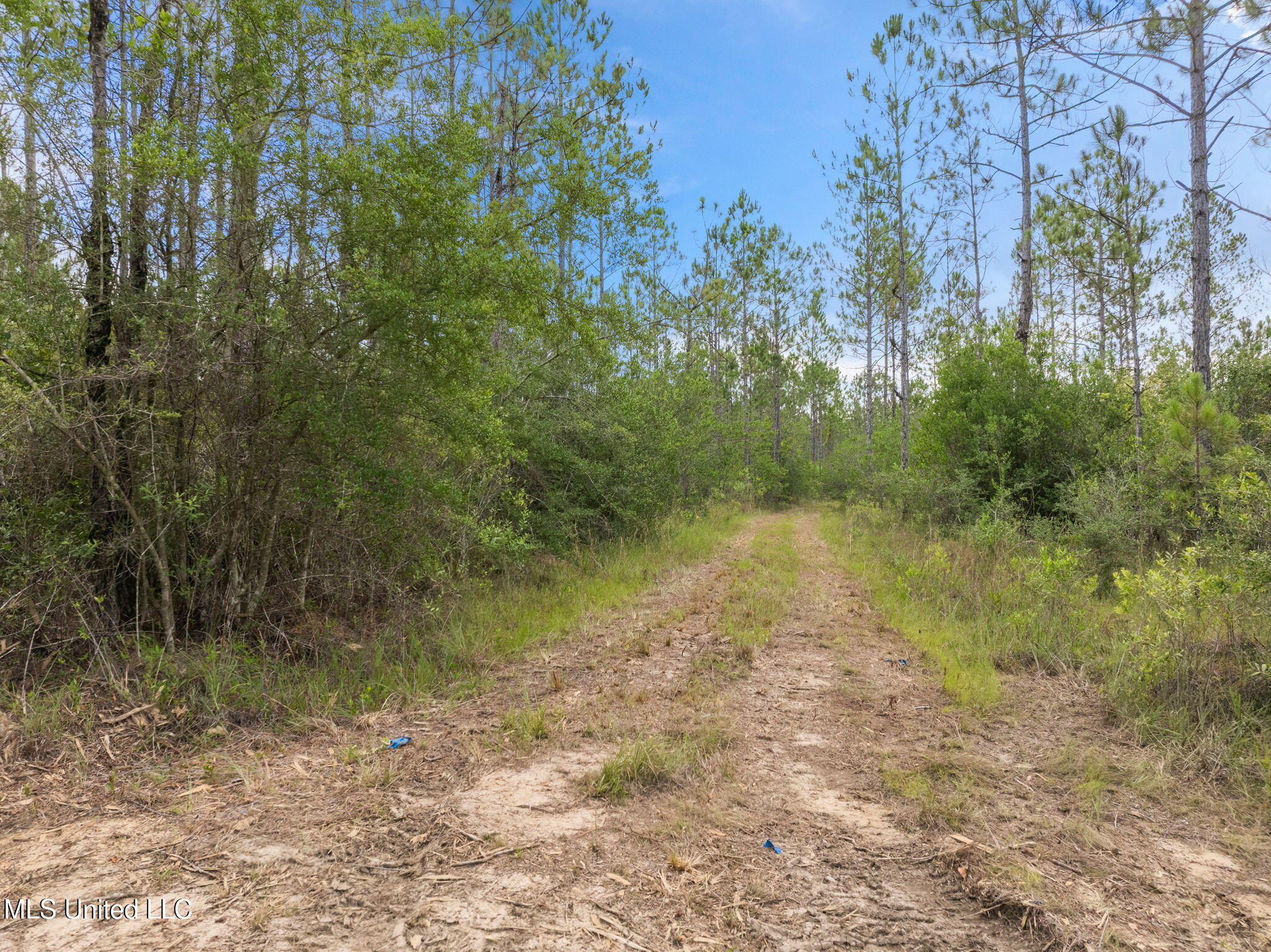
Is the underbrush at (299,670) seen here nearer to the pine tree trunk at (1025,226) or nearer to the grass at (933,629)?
the grass at (933,629)

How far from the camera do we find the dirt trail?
2.40 meters

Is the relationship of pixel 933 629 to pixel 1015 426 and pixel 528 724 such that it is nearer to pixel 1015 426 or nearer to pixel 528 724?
pixel 528 724

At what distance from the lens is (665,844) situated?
2.96m

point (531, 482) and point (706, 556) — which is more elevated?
point (531, 482)

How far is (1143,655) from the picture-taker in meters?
4.51

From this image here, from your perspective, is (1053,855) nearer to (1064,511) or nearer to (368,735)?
(368,735)

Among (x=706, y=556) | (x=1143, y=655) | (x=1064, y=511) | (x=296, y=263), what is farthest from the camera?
(x=706, y=556)

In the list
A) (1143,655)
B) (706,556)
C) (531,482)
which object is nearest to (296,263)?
(531,482)

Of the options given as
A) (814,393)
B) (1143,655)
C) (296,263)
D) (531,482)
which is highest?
(814,393)

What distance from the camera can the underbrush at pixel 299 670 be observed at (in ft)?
13.5

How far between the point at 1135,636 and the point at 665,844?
3806 mm

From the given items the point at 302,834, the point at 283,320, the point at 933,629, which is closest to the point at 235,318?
the point at 283,320

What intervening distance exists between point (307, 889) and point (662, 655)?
3737mm

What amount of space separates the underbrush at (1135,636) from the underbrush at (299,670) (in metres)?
3.85
